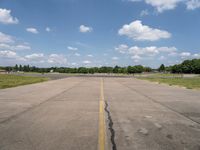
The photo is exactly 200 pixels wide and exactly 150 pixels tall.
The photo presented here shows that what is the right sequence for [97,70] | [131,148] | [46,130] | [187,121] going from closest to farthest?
[131,148]
[46,130]
[187,121]
[97,70]

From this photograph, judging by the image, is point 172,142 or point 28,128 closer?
point 172,142

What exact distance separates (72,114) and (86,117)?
0.78 metres

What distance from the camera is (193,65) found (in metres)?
133

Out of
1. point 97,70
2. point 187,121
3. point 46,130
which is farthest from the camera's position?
point 97,70

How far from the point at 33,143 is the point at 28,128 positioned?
1.39 metres

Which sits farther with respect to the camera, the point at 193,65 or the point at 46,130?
the point at 193,65

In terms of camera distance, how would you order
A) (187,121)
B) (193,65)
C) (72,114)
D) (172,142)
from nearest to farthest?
(172,142) < (187,121) < (72,114) < (193,65)

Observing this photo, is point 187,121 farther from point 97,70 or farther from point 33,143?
point 97,70

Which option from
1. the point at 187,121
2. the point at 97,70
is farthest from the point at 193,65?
the point at 187,121

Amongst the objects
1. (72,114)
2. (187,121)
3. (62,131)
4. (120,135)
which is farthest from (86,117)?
(187,121)

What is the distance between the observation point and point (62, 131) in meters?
5.64

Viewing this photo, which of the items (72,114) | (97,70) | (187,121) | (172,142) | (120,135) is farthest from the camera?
(97,70)

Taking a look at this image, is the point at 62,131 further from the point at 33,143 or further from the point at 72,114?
the point at 72,114

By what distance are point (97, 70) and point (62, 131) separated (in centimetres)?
16182
